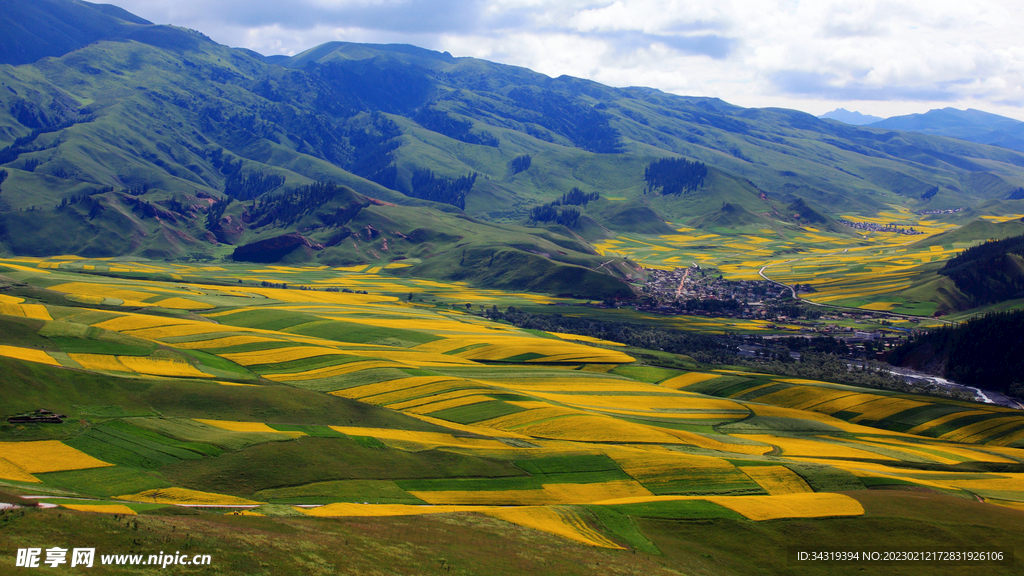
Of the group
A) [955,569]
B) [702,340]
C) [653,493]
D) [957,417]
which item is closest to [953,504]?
[955,569]

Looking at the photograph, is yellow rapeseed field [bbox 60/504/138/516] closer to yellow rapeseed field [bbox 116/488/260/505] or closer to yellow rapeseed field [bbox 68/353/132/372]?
yellow rapeseed field [bbox 116/488/260/505]

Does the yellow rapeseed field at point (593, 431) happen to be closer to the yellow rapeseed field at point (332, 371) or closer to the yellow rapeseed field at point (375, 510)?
the yellow rapeseed field at point (375, 510)

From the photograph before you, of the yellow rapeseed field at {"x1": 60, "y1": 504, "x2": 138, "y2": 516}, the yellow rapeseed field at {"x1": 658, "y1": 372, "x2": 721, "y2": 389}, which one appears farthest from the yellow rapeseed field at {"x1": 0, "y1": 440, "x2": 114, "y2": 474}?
the yellow rapeseed field at {"x1": 658, "y1": 372, "x2": 721, "y2": 389}

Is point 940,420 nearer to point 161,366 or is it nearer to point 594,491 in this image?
point 594,491

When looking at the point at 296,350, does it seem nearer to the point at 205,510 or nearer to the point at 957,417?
the point at 205,510

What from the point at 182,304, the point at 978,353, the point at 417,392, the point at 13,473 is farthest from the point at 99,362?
the point at 978,353

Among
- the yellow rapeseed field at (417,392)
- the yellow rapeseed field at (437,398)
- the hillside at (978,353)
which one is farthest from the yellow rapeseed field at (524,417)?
the hillside at (978,353)
